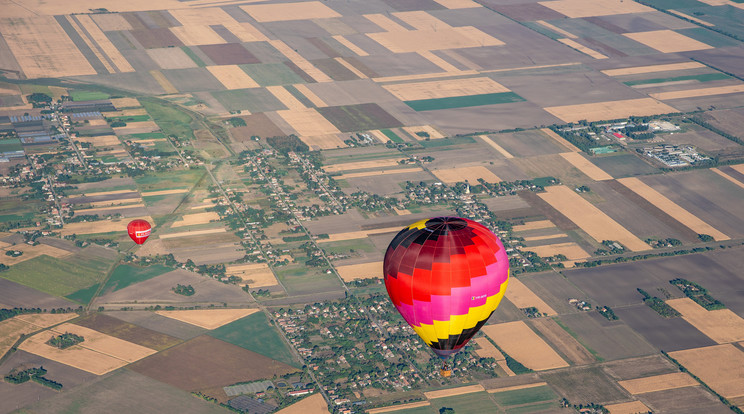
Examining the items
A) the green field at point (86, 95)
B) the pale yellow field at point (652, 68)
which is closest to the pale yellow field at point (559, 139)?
the pale yellow field at point (652, 68)

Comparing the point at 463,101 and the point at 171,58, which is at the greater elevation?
the point at 463,101

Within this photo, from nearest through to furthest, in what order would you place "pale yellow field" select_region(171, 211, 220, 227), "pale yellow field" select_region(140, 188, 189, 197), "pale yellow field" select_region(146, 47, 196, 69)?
"pale yellow field" select_region(171, 211, 220, 227) < "pale yellow field" select_region(140, 188, 189, 197) < "pale yellow field" select_region(146, 47, 196, 69)

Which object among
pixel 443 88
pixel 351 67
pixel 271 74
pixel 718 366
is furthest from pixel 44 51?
pixel 718 366

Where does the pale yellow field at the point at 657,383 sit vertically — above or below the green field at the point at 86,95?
above

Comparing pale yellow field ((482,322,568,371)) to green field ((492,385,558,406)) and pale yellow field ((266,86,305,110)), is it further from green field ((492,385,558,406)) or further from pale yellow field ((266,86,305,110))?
pale yellow field ((266,86,305,110))

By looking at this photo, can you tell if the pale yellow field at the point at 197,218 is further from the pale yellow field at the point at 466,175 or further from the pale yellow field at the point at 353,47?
the pale yellow field at the point at 353,47

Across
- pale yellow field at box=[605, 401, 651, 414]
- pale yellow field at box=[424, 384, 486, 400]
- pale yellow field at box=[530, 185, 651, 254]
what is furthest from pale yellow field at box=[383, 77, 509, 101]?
pale yellow field at box=[605, 401, 651, 414]

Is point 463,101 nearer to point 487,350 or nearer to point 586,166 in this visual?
point 586,166
